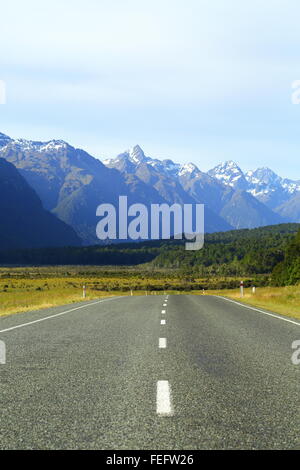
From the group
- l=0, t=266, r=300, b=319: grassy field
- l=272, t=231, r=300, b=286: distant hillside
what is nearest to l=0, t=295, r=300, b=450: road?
l=0, t=266, r=300, b=319: grassy field

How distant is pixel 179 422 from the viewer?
579 cm

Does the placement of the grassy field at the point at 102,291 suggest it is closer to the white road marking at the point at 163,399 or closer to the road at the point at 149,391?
the road at the point at 149,391

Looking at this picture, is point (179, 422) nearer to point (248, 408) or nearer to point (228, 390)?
point (248, 408)

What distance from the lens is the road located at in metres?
5.30

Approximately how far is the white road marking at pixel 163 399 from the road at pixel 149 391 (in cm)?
1

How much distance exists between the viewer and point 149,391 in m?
7.30

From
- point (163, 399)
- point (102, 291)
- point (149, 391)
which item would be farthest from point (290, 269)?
point (163, 399)

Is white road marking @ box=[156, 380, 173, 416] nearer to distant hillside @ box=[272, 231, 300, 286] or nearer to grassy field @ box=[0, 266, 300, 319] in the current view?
grassy field @ box=[0, 266, 300, 319]

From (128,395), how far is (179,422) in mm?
1416

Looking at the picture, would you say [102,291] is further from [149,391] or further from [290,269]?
[149,391]

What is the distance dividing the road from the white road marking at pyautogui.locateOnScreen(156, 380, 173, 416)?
1cm

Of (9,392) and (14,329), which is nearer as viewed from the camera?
(9,392)

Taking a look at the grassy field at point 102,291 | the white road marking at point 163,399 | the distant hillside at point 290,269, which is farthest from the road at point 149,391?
the distant hillside at point 290,269
